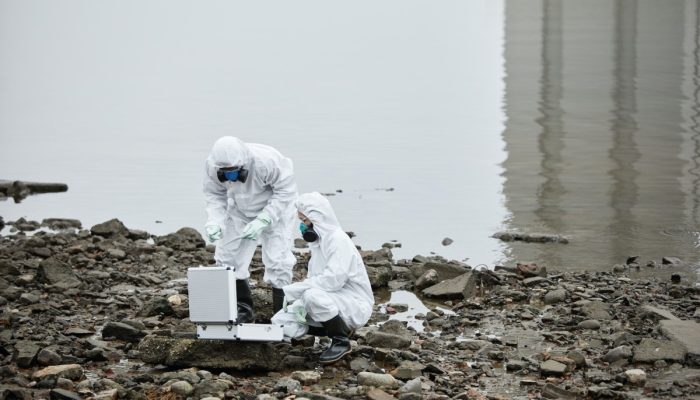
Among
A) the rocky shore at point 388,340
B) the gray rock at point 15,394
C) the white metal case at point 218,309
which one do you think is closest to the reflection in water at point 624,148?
the rocky shore at point 388,340

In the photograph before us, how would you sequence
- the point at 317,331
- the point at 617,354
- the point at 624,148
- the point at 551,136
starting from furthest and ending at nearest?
Answer: the point at 551,136
the point at 624,148
the point at 317,331
the point at 617,354

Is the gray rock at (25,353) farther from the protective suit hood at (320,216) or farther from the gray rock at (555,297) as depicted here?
the gray rock at (555,297)

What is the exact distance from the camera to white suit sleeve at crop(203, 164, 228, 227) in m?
12.0

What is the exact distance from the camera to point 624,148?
1056 inches

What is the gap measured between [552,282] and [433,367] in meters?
3.97

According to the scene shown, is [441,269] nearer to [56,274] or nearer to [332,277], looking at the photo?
[332,277]

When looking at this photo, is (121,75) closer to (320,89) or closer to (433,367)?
(320,89)

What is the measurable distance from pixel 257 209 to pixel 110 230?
582cm

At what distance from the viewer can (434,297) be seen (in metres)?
13.9

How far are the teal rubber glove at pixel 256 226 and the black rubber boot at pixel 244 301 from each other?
0.57 metres

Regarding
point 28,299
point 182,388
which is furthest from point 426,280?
point 182,388

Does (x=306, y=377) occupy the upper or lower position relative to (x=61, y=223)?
lower

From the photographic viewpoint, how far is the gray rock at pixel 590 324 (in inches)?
477

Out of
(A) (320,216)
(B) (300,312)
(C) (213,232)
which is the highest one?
(A) (320,216)
